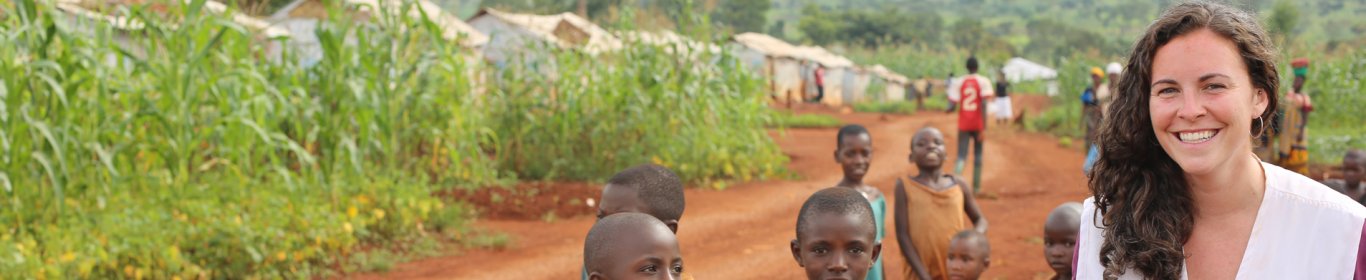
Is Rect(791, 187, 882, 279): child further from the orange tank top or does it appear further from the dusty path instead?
the dusty path

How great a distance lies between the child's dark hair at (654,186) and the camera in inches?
147

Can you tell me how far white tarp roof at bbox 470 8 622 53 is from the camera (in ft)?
40.9

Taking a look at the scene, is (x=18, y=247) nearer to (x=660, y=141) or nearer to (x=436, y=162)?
(x=436, y=162)

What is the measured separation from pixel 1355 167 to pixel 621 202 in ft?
14.9

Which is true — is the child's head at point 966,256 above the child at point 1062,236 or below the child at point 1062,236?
below

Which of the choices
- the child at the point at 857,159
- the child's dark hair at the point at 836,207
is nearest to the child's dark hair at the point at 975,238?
the child at the point at 857,159

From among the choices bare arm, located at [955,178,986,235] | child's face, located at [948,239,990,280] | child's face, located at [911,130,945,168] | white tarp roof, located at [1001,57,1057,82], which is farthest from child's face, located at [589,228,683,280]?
white tarp roof, located at [1001,57,1057,82]

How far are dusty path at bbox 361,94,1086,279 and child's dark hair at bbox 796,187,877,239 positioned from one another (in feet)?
7.55

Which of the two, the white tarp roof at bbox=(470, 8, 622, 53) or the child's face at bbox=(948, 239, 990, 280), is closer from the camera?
the child's face at bbox=(948, 239, 990, 280)

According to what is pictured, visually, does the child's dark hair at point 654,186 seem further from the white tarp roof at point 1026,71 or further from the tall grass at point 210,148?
the white tarp roof at point 1026,71

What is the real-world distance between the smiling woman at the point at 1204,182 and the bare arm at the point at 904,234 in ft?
7.80

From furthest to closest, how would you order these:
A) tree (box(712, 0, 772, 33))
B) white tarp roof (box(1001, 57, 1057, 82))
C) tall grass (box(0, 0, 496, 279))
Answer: tree (box(712, 0, 772, 33)) → white tarp roof (box(1001, 57, 1057, 82)) → tall grass (box(0, 0, 496, 279))

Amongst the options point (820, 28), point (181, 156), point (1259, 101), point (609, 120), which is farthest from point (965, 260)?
point (820, 28)

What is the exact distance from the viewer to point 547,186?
10.3 metres
